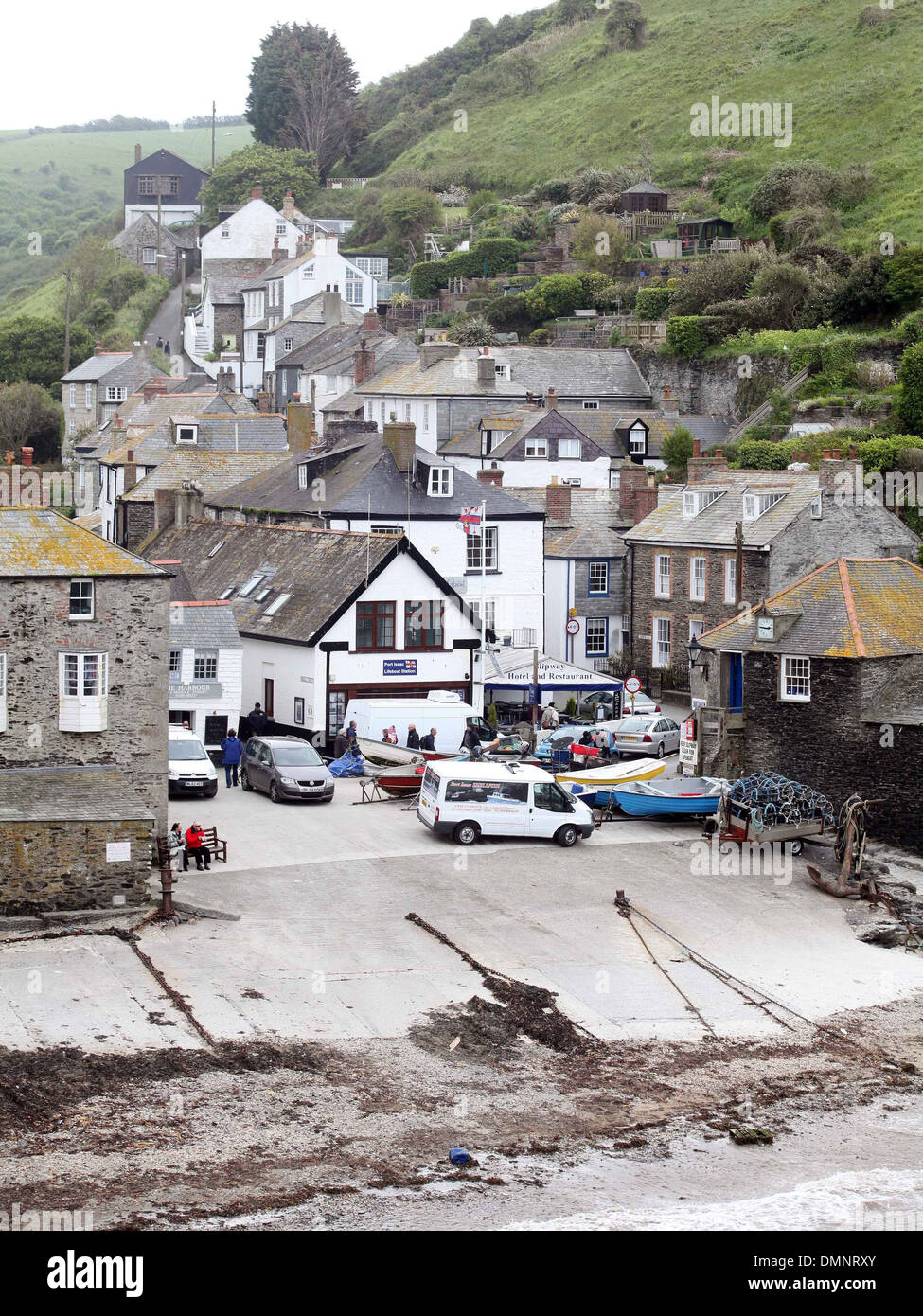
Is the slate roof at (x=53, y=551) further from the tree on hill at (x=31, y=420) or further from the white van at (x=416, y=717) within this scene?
the tree on hill at (x=31, y=420)

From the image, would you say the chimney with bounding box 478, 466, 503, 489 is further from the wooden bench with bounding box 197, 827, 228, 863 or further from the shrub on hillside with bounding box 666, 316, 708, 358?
the wooden bench with bounding box 197, 827, 228, 863

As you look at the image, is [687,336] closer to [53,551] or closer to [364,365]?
[364,365]

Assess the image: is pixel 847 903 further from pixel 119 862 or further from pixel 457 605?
pixel 457 605

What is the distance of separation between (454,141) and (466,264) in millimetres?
35211

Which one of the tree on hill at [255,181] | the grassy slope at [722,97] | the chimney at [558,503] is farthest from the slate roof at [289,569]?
the tree on hill at [255,181]

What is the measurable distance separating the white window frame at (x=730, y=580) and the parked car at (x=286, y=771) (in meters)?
17.8

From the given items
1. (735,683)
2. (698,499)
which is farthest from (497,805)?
(698,499)

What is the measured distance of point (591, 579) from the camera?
58.8 metres

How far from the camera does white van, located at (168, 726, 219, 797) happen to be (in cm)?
3888

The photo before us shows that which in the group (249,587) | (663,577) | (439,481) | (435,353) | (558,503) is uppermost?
(435,353)

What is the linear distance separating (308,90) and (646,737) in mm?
111230

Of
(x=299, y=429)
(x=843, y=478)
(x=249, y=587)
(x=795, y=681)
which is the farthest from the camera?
(x=299, y=429)

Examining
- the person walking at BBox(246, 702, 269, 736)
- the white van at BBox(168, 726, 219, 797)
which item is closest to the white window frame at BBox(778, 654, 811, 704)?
the white van at BBox(168, 726, 219, 797)

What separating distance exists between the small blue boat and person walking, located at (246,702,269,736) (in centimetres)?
1115
